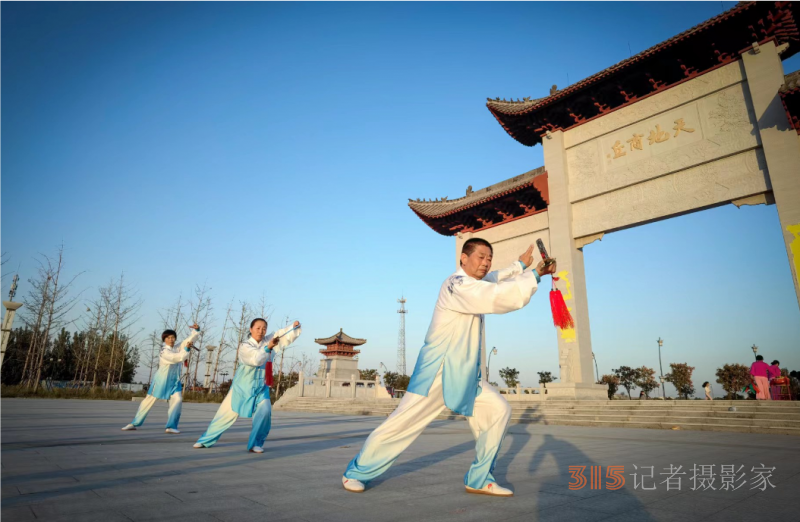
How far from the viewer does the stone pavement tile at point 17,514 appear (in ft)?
6.89

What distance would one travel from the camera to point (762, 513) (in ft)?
7.96

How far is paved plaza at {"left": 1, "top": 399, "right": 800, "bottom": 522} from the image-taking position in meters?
2.34

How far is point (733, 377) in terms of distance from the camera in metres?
38.6

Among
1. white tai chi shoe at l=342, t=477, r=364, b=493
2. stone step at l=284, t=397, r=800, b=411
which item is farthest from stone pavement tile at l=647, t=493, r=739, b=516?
stone step at l=284, t=397, r=800, b=411

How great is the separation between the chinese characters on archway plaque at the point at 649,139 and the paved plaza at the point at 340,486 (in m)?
10.4

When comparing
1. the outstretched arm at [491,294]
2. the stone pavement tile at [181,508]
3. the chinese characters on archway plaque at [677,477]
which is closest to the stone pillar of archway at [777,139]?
the chinese characters on archway plaque at [677,477]

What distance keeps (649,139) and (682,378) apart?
3805 centimetres

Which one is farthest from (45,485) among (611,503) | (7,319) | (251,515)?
(7,319)

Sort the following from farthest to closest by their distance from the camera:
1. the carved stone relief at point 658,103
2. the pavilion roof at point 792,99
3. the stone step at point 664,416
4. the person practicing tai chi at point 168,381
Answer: the carved stone relief at point 658,103, the pavilion roof at point 792,99, the stone step at point 664,416, the person practicing tai chi at point 168,381

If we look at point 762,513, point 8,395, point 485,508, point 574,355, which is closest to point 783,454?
point 762,513

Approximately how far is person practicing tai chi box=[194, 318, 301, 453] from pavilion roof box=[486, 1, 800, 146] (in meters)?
14.2

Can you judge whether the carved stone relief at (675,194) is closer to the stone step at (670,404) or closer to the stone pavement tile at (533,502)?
the stone step at (670,404)

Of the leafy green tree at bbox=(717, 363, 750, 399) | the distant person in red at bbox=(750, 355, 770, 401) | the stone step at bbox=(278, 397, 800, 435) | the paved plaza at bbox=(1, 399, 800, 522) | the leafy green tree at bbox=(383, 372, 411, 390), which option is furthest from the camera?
the leafy green tree at bbox=(383, 372, 411, 390)

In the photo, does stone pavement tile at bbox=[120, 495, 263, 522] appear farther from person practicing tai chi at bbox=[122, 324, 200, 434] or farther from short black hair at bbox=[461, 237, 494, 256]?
person practicing tai chi at bbox=[122, 324, 200, 434]
